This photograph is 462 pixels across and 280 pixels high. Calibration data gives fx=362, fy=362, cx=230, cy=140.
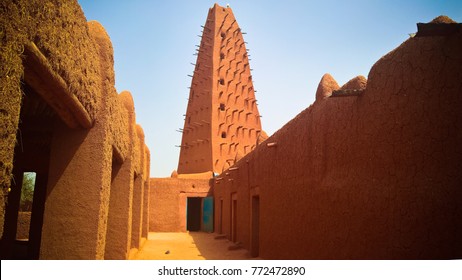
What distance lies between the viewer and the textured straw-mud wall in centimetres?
254

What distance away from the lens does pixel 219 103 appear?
89.8 feet

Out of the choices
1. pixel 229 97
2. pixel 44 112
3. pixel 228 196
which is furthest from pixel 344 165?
pixel 229 97

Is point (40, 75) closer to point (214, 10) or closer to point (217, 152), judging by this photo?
point (217, 152)

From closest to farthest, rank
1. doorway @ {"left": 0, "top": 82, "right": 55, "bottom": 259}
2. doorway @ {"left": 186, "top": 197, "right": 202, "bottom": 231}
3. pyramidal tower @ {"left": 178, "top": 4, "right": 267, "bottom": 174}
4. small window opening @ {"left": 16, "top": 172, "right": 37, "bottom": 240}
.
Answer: doorway @ {"left": 0, "top": 82, "right": 55, "bottom": 259}
small window opening @ {"left": 16, "top": 172, "right": 37, "bottom": 240}
doorway @ {"left": 186, "top": 197, "right": 202, "bottom": 231}
pyramidal tower @ {"left": 178, "top": 4, "right": 267, "bottom": 174}

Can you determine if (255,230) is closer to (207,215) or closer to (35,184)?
(35,184)

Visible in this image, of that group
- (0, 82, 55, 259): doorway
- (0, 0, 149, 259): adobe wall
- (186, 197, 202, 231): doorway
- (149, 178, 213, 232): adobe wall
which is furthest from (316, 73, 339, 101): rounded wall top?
(186, 197, 202, 231): doorway

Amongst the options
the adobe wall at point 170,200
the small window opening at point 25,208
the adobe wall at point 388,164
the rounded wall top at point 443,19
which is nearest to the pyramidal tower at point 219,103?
the adobe wall at point 170,200

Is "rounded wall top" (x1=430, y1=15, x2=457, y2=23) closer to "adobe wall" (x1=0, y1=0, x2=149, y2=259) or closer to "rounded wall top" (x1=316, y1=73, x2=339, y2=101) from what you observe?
"rounded wall top" (x1=316, y1=73, x2=339, y2=101)

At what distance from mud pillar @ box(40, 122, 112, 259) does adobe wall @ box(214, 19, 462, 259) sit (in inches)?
137

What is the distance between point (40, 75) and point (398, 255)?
4139 mm

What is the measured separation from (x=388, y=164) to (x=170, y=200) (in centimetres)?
1858

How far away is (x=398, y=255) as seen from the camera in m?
4.03

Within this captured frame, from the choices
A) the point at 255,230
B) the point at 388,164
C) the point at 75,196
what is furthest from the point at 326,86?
the point at 255,230

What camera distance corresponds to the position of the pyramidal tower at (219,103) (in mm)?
26594
